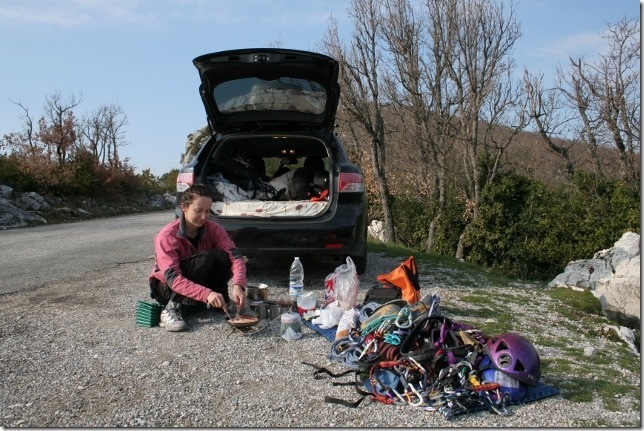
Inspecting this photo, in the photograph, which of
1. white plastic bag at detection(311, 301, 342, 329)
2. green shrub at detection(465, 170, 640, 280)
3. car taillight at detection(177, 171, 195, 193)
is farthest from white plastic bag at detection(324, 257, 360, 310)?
green shrub at detection(465, 170, 640, 280)

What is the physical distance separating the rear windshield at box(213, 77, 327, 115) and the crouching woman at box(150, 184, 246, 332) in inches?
74.5

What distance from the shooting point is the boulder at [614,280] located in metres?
7.62

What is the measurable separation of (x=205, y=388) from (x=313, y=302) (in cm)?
169

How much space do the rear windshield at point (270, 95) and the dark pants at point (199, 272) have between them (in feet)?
7.16

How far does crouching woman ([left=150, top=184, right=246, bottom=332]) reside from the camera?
4184mm

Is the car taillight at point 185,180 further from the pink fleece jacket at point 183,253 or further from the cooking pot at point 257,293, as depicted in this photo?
the cooking pot at point 257,293

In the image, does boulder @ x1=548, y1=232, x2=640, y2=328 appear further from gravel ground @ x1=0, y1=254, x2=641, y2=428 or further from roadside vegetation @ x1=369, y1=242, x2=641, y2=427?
gravel ground @ x1=0, y1=254, x2=641, y2=428

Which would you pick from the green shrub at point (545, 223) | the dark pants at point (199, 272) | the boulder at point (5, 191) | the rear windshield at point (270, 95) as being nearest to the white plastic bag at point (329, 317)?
the dark pants at point (199, 272)

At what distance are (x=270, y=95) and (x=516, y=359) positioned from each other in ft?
13.2

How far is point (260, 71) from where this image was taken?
577 centimetres

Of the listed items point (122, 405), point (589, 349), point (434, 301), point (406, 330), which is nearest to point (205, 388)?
point (122, 405)

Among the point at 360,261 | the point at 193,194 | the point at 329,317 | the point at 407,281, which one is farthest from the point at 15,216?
the point at 407,281

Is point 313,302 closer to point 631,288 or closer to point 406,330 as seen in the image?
point 406,330

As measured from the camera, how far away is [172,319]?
4215 mm
